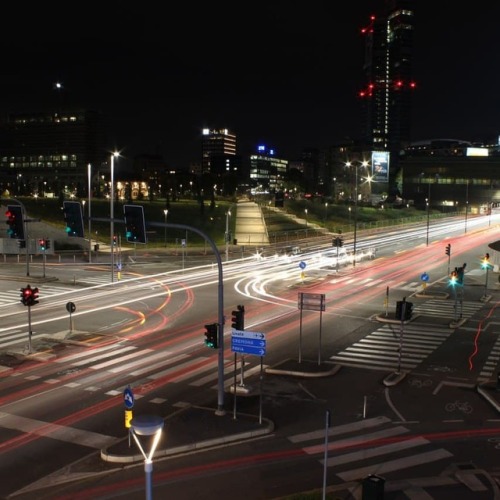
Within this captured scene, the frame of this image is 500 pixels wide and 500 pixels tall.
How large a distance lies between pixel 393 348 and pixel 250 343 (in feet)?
38.2

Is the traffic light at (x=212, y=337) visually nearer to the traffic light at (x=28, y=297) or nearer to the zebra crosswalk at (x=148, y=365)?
the zebra crosswalk at (x=148, y=365)

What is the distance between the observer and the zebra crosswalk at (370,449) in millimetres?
14578

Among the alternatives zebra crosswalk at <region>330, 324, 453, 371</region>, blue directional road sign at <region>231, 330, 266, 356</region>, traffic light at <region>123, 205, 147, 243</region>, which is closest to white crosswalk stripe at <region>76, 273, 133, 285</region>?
zebra crosswalk at <region>330, 324, 453, 371</region>

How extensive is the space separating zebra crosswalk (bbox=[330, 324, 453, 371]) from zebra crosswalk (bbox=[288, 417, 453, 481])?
6.08 meters

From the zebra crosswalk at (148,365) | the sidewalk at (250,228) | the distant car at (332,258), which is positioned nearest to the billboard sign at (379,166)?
the sidewalk at (250,228)

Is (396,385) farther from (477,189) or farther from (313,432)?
(477,189)

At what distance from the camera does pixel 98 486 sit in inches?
534

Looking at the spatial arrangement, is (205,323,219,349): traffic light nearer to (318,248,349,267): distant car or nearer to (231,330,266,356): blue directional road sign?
(231,330,266,356): blue directional road sign

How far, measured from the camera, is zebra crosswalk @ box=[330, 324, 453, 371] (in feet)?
80.2

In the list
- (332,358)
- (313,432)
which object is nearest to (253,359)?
(332,358)

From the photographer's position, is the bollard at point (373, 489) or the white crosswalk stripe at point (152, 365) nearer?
the bollard at point (373, 489)

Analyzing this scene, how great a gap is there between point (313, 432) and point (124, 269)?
42.2m

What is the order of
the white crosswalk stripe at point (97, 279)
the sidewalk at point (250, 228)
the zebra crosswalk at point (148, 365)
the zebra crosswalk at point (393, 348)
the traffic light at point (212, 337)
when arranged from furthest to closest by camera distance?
the sidewalk at point (250, 228) < the white crosswalk stripe at point (97, 279) < the zebra crosswalk at point (393, 348) < the zebra crosswalk at point (148, 365) < the traffic light at point (212, 337)

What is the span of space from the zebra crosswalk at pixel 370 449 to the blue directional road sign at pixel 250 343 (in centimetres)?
274
